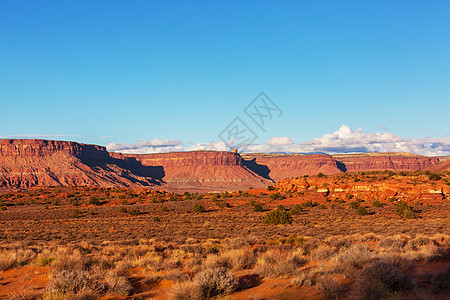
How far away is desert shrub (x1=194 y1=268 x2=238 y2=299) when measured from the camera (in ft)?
25.0

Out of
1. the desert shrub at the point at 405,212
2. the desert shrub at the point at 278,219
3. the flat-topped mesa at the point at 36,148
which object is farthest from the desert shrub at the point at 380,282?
the flat-topped mesa at the point at 36,148

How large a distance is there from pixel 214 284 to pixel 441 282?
4.99m

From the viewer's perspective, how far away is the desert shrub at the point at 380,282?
681cm

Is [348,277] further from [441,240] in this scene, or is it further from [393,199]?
[393,199]

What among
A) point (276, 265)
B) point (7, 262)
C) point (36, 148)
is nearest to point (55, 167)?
point (36, 148)

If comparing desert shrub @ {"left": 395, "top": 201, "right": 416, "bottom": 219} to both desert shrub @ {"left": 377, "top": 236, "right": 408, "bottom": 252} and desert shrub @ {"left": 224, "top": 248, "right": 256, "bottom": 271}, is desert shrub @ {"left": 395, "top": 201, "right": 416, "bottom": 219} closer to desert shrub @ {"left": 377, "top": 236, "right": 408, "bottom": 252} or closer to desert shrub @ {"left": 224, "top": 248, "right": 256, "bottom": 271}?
desert shrub @ {"left": 377, "top": 236, "right": 408, "bottom": 252}

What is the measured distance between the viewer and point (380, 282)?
6.91 m

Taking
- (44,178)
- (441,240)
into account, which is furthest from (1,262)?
Result: (44,178)

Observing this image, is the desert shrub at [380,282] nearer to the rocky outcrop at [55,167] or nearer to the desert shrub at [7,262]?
the desert shrub at [7,262]

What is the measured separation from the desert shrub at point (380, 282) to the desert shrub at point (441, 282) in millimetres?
472

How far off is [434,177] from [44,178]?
13782cm

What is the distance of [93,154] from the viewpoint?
178m

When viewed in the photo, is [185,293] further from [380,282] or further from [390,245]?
[390,245]

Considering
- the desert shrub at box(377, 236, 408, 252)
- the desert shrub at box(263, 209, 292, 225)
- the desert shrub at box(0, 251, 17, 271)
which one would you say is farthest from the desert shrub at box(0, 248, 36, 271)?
the desert shrub at box(263, 209, 292, 225)
